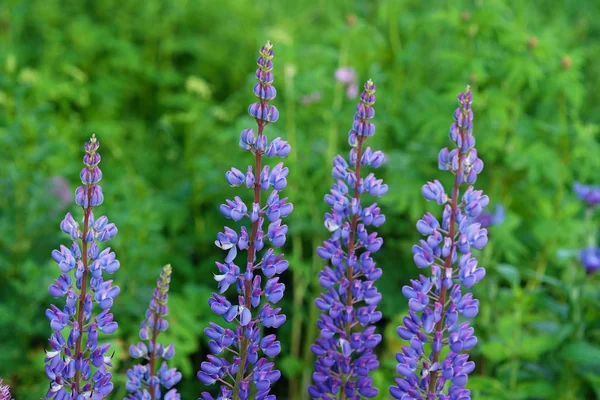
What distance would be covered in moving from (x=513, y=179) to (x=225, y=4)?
2.41 m

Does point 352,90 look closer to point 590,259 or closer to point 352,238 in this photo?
point 590,259

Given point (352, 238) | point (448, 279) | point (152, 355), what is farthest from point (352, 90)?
point (152, 355)

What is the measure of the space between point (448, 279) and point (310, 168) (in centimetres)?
252

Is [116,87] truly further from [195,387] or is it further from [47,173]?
[195,387]

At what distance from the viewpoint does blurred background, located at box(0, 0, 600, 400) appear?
10.8 ft

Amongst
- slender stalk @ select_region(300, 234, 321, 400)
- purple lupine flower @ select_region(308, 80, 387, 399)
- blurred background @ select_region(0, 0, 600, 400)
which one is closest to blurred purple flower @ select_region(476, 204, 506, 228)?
blurred background @ select_region(0, 0, 600, 400)

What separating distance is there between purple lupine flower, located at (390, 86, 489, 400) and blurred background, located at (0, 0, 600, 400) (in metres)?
1.04

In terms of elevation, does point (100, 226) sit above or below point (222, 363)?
above

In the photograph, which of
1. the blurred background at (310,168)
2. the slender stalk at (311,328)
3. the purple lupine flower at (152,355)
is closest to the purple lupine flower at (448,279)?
the purple lupine flower at (152,355)

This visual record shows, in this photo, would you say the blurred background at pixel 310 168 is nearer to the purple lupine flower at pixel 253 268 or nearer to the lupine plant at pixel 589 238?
the lupine plant at pixel 589 238

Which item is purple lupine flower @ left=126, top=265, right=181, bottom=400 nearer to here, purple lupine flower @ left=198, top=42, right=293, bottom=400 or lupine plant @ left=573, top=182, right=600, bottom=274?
purple lupine flower @ left=198, top=42, right=293, bottom=400

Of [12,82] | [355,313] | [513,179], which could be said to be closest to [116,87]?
[12,82]

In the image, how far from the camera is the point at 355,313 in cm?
190

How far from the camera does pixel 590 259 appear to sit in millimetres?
3242
